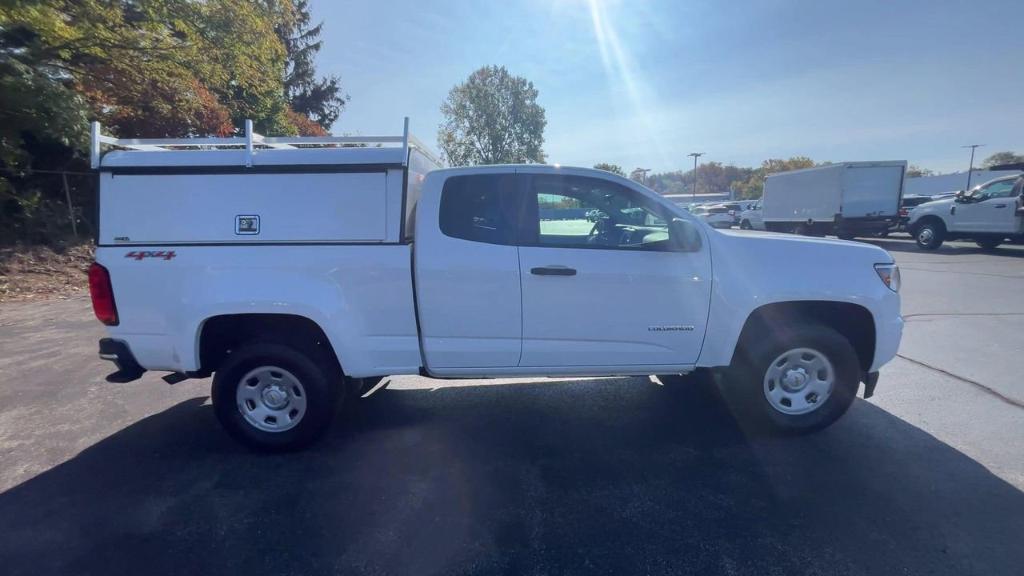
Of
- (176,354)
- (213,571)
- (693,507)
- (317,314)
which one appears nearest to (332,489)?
(213,571)

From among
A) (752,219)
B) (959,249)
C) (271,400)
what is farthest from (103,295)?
(752,219)

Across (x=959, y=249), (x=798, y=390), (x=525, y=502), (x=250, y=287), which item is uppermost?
(x=959, y=249)

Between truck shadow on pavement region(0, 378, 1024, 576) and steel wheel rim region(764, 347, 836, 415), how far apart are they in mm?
263

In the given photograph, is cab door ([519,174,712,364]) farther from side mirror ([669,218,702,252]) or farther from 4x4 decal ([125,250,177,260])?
4x4 decal ([125,250,177,260])

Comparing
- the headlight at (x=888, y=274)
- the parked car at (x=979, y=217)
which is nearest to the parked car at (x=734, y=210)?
the parked car at (x=979, y=217)

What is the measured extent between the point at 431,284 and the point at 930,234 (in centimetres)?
1843

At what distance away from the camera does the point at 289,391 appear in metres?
3.61

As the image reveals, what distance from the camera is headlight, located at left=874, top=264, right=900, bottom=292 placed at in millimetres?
3650

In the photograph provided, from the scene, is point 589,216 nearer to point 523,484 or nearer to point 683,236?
point 683,236

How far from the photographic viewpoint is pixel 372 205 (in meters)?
3.38

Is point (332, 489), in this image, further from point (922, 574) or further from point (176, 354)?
point (922, 574)

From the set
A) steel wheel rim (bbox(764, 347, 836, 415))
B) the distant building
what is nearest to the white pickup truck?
steel wheel rim (bbox(764, 347, 836, 415))

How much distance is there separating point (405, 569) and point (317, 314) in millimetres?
1696

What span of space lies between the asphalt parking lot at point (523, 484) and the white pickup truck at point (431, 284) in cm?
50
